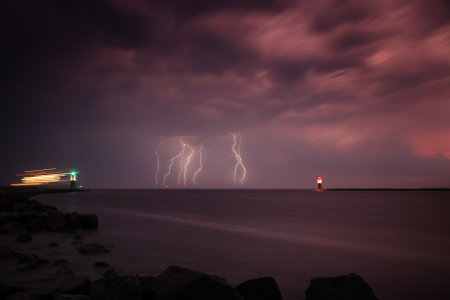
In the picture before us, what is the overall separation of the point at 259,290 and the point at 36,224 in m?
13.0

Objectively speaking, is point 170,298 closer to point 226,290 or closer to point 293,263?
point 226,290

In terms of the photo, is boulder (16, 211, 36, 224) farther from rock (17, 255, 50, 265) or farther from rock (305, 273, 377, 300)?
rock (305, 273, 377, 300)

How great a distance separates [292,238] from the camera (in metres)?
13.9

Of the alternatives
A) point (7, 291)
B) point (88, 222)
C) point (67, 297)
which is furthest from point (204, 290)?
point (88, 222)

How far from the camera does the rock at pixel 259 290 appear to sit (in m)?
4.89

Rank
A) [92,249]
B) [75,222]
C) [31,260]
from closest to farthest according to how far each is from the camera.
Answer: [31,260] → [92,249] → [75,222]

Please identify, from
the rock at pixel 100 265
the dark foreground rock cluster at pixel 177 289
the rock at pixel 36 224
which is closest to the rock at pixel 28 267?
the rock at pixel 100 265

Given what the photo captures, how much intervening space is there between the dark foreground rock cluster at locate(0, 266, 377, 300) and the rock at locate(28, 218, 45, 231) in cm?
1031

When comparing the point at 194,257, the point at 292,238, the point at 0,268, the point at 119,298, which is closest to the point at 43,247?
the point at 0,268

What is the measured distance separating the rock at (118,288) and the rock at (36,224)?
1096cm

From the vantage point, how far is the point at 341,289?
491 centimetres

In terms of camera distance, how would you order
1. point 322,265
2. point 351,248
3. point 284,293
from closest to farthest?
point 284,293
point 322,265
point 351,248

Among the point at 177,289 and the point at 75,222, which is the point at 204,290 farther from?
the point at 75,222

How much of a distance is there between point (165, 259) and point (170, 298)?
5.00 m
